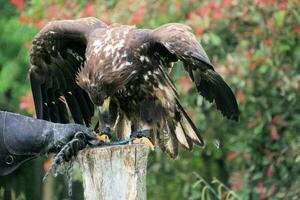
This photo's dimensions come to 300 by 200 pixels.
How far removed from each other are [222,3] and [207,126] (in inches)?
59.2

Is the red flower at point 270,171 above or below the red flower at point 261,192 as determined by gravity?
above

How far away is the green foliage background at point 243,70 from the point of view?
7355 millimetres

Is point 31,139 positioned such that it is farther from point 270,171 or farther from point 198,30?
point 270,171

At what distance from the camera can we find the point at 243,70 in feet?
24.0

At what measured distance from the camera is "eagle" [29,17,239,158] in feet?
20.0

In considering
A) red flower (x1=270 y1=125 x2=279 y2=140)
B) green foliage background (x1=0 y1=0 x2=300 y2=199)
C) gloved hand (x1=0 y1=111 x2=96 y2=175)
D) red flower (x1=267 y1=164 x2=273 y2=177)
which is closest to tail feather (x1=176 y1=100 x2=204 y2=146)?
green foliage background (x1=0 y1=0 x2=300 y2=199)

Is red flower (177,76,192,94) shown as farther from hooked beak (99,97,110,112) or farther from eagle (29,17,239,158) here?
hooked beak (99,97,110,112)

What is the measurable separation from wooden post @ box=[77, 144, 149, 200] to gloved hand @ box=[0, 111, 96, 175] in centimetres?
17

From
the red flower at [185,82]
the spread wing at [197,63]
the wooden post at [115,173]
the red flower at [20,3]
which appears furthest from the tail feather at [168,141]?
the red flower at [20,3]

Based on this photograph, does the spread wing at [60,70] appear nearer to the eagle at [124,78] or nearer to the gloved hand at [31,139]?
the eagle at [124,78]

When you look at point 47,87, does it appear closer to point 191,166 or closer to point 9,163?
point 9,163

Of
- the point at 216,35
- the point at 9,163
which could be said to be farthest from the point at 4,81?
the point at 9,163

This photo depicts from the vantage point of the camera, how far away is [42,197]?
9.33 meters

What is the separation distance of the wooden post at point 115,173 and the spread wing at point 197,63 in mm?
1453
